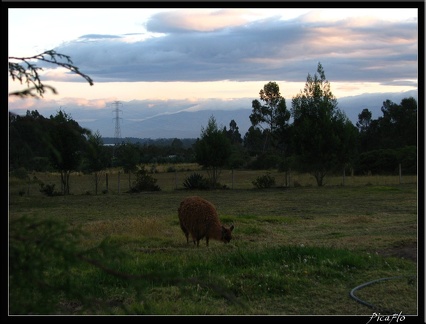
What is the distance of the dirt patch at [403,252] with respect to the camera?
33.5 ft

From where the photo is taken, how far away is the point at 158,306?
6832 millimetres

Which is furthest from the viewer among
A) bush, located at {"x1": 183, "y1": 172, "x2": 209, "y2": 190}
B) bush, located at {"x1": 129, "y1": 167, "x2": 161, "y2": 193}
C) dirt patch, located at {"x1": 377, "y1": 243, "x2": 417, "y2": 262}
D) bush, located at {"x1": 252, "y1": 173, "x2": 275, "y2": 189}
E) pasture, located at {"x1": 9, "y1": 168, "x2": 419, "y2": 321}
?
bush, located at {"x1": 252, "y1": 173, "x2": 275, "y2": 189}

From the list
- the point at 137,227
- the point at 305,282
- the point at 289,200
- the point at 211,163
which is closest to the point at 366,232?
the point at 137,227

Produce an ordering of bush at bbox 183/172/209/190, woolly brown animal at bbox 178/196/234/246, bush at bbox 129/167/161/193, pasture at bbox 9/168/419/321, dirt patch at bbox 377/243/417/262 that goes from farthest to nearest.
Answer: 1. bush at bbox 183/172/209/190
2. bush at bbox 129/167/161/193
3. woolly brown animal at bbox 178/196/234/246
4. dirt patch at bbox 377/243/417/262
5. pasture at bbox 9/168/419/321

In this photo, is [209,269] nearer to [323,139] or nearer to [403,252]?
[403,252]

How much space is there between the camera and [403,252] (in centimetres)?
1055

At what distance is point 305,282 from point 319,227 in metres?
8.29

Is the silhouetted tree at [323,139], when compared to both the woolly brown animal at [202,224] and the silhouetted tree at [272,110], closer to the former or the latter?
the silhouetted tree at [272,110]

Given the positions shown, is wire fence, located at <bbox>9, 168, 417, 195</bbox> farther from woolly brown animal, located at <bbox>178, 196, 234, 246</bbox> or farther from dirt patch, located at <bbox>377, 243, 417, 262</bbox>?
dirt patch, located at <bbox>377, 243, 417, 262</bbox>

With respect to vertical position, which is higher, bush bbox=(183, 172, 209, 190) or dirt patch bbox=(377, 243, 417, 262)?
bush bbox=(183, 172, 209, 190)

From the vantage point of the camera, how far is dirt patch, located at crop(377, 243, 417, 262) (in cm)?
1021

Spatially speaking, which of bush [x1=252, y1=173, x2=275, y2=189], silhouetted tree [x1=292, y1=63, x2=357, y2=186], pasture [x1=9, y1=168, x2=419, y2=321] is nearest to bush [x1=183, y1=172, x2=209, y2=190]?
bush [x1=252, y1=173, x2=275, y2=189]

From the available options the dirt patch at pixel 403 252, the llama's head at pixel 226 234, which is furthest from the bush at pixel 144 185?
the dirt patch at pixel 403 252
